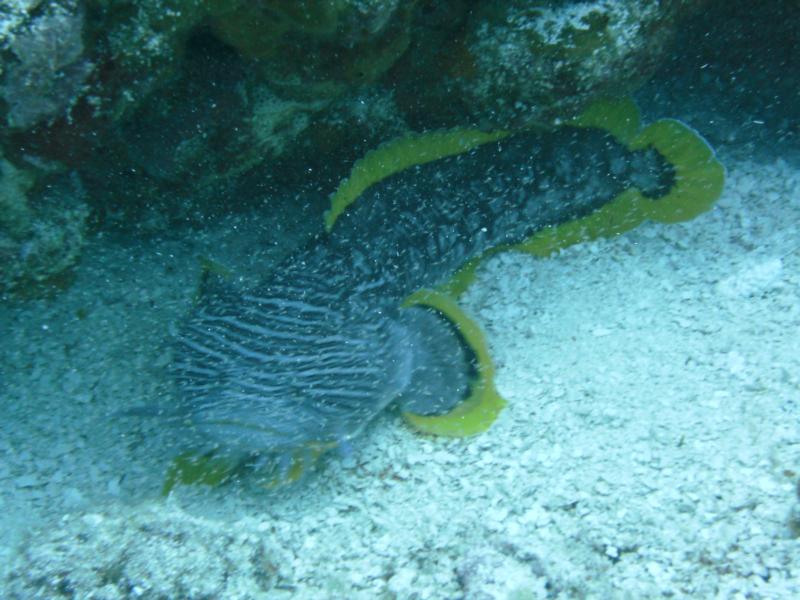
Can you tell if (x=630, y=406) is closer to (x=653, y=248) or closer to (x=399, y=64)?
(x=653, y=248)

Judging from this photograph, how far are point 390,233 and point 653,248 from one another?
179 centimetres

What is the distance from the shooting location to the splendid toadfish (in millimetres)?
3018

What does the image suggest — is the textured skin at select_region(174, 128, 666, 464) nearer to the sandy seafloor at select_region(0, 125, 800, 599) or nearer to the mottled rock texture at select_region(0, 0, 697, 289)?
the sandy seafloor at select_region(0, 125, 800, 599)

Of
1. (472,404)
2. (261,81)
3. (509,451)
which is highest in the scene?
(261,81)

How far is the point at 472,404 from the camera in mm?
3289

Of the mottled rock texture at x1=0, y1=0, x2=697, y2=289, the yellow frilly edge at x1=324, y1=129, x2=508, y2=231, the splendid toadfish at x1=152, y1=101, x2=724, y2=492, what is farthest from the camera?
the yellow frilly edge at x1=324, y1=129, x2=508, y2=231

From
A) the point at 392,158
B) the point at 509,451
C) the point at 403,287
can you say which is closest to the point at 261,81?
the point at 392,158

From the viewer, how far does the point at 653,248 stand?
13.2 feet

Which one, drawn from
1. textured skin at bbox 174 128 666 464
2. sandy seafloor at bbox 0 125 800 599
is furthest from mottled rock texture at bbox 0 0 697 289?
sandy seafloor at bbox 0 125 800 599

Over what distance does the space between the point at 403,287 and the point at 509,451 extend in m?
1.38

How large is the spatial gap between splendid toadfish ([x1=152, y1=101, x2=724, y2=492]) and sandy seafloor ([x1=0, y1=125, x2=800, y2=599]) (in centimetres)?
18

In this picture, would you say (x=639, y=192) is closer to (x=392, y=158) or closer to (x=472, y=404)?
(x=392, y=158)

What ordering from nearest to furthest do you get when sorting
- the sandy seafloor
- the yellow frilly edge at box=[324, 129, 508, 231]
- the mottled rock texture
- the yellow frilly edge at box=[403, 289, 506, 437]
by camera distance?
the sandy seafloor
the mottled rock texture
the yellow frilly edge at box=[403, 289, 506, 437]
the yellow frilly edge at box=[324, 129, 508, 231]

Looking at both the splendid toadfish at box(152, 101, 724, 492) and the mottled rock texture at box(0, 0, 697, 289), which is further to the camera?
the splendid toadfish at box(152, 101, 724, 492)
